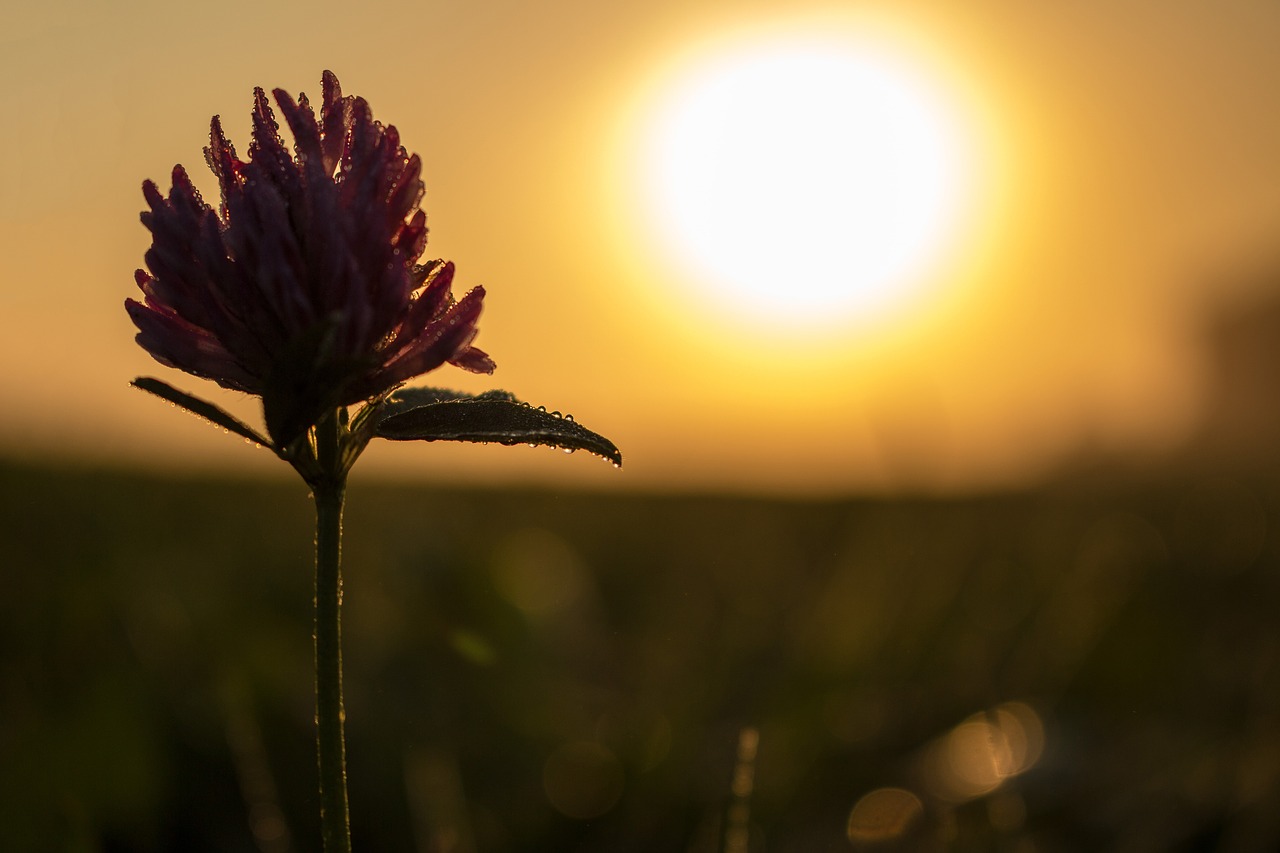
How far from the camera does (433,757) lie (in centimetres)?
248

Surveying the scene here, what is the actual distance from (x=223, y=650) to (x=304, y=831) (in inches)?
24.6

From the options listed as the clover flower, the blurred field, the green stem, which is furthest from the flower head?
the blurred field

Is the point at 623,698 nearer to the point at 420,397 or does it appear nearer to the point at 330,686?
the point at 420,397

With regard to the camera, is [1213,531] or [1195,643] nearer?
[1195,643]

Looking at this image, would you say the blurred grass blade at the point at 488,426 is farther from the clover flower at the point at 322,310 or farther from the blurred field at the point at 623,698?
the blurred field at the point at 623,698

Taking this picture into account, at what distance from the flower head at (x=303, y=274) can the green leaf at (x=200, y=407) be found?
31 millimetres

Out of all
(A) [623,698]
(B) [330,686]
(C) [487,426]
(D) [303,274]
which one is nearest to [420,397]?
(C) [487,426]

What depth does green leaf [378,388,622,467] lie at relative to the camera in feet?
3.69

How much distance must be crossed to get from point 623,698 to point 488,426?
7.07 ft

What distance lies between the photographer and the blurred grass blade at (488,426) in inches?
44.3

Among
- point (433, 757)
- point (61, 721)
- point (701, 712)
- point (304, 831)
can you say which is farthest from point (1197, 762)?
point (61, 721)

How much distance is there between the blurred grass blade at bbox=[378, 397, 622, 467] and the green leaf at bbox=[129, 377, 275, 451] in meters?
0.13

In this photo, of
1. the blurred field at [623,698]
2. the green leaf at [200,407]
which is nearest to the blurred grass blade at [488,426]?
the green leaf at [200,407]

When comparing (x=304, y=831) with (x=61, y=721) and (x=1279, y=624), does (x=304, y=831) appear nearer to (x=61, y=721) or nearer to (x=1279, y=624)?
(x=61, y=721)
